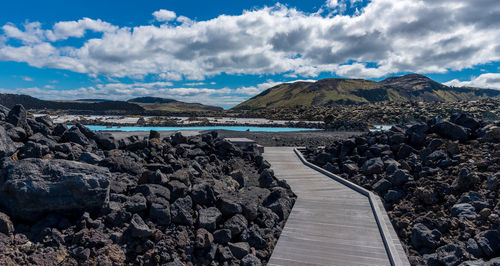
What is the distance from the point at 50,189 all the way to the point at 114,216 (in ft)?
3.61

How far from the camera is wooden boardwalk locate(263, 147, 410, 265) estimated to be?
5.20 metres

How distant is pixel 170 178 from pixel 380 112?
181 ft

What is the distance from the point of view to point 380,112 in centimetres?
5444

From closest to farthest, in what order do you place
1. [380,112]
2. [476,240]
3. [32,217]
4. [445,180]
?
[32,217] < [476,240] < [445,180] < [380,112]

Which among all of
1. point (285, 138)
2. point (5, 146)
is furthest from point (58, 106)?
point (5, 146)

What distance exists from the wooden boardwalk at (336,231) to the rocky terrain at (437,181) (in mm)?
659

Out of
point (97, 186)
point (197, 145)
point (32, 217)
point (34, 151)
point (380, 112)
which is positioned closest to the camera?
point (32, 217)

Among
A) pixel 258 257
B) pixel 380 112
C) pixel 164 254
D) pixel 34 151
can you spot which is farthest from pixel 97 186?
pixel 380 112

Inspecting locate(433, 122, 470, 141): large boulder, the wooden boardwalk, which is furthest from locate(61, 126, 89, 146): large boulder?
locate(433, 122, 470, 141): large boulder

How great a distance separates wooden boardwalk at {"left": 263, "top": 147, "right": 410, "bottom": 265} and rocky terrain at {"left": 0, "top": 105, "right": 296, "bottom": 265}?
1.46ft

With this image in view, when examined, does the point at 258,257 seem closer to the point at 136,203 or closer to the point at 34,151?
the point at 136,203

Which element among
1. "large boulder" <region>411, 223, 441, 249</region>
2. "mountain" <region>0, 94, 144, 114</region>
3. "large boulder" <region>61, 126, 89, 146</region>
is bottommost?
"large boulder" <region>411, 223, 441, 249</region>

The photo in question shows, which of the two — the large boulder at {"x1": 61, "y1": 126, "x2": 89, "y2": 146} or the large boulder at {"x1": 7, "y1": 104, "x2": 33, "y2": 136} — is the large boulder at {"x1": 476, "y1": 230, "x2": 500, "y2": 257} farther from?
the large boulder at {"x1": 7, "y1": 104, "x2": 33, "y2": 136}

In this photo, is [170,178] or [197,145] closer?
[170,178]
